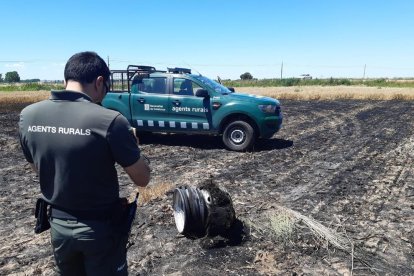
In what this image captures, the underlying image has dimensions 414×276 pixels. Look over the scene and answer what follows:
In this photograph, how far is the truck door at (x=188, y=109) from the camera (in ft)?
29.0

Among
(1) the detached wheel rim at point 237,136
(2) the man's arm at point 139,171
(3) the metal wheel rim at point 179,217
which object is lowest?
(3) the metal wheel rim at point 179,217

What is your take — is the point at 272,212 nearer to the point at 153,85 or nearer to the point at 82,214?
the point at 82,214

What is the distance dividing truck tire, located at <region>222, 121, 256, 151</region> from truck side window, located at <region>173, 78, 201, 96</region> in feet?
3.99

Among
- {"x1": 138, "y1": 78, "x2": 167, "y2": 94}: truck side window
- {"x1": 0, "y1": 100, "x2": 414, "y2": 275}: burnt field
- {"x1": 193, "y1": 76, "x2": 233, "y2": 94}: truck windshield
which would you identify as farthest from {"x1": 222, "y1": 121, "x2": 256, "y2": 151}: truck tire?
{"x1": 138, "y1": 78, "x2": 167, "y2": 94}: truck side window

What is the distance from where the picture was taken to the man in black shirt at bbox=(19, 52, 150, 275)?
1925 mm

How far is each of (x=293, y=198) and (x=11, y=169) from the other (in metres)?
5.48

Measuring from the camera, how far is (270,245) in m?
3.98

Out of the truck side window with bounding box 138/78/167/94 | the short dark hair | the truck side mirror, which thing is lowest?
the truck side mirror

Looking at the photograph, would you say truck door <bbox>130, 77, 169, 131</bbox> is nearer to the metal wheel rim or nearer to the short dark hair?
the metal wheel rim

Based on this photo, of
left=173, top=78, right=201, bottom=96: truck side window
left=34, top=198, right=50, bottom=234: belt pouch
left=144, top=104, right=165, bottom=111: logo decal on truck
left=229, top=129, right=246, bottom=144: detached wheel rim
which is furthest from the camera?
left=144, top=104, right=165, bottom=111: logo decal on truck

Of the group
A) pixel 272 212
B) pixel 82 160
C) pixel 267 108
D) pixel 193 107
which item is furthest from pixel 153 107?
pixel 82 160

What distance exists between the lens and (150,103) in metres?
9.13

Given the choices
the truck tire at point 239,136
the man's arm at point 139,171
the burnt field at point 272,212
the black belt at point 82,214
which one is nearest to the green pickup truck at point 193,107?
the truck tire at point 239,136

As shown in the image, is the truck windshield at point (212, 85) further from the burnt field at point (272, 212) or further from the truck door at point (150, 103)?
the burnt field at point (272, 212)
